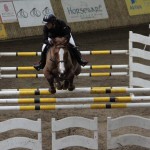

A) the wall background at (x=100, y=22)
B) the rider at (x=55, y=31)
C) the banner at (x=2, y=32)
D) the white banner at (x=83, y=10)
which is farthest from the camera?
the white banner at (x=83, y=10)

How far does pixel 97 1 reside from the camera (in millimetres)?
19109

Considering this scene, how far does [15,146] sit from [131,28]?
1321 cm

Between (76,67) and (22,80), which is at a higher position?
(76,67)

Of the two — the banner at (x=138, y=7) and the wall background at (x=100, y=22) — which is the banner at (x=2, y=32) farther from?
the banner at (x=138, y=7)

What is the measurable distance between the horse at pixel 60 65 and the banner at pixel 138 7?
42.5 feet

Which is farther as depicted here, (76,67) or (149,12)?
(149,12)

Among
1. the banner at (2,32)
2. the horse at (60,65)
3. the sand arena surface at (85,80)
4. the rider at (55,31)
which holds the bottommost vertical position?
the sand arena surface at (85,80)

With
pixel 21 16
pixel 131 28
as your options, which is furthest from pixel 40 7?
pixel 131 28

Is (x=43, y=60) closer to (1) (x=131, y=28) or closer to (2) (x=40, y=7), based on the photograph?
(2) (x=40, y=7)

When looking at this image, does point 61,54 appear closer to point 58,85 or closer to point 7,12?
point 58,85

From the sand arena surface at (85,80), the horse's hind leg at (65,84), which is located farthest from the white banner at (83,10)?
the horse's hind leg at (65,84)

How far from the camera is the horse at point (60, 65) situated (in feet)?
23.1

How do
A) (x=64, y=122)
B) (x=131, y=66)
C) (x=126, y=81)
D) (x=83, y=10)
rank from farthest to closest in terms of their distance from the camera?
(x=83, y=10), (x=126, y=81), (x=131, y=66), (x=64, y=122)

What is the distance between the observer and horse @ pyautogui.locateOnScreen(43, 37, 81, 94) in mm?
7054
